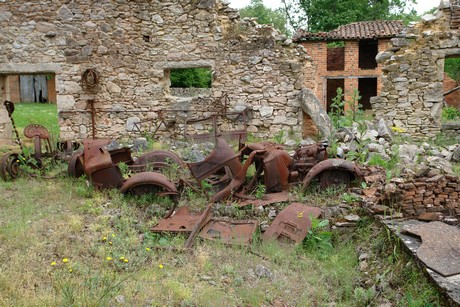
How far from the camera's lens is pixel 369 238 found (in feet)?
15.5

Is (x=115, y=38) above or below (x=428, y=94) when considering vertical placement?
above

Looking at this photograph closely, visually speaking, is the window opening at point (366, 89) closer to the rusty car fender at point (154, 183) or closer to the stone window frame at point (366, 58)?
the stone window frame at point (366, 58)

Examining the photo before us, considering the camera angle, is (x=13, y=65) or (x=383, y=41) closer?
(x=13, y=65)

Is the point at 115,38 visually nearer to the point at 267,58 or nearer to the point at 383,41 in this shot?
the point at 267,58

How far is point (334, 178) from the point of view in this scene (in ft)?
19.3

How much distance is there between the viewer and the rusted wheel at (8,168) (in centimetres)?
698

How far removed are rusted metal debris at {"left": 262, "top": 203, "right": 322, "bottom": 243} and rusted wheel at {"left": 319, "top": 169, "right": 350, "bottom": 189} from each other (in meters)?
0.72

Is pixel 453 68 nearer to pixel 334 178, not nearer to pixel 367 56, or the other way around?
pixel 367 56

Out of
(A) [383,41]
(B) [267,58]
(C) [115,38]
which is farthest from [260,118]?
(A) [383,41]

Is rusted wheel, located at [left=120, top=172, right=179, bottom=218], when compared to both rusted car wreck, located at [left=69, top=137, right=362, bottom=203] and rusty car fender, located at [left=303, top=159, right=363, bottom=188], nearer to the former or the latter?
rusted car wreck, located at [left=69, top=137, right=362, bottom=203]

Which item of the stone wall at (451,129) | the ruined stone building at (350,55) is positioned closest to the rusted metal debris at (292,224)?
the stone wall at (451,129)

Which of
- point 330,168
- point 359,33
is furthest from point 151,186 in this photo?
point 359,33

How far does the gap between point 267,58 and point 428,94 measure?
371 centimetres

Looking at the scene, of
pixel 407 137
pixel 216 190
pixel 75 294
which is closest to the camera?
pixel 75 294
